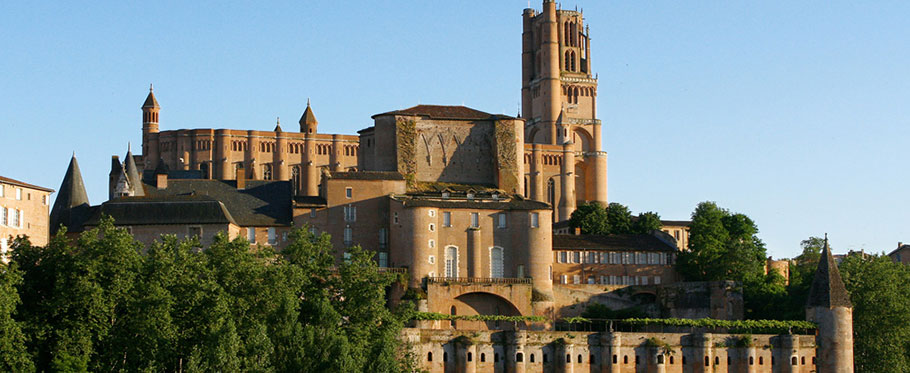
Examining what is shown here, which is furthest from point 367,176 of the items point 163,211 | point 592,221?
point 592,221

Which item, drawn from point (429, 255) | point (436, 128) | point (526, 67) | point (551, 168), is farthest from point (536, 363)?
point (526, 67)

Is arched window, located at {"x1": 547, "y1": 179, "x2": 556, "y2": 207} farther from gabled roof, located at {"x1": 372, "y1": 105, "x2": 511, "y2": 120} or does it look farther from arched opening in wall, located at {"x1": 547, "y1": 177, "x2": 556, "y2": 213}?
gabled roof, located at {"x1": 372, "y1": 105, "x2": 511, "y2": 120}

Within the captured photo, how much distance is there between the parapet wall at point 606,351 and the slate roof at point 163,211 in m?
17.4

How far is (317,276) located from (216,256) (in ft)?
23.6

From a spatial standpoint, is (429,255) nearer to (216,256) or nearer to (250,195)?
(250,195)

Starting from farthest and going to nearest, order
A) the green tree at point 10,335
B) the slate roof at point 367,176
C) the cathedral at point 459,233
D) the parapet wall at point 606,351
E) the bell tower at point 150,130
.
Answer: the bell tower at point 150,130
the slate roof at point 367,176
the cathedral at point 459,233
the parapet wall at point 606,351
the green tree at point 10,335

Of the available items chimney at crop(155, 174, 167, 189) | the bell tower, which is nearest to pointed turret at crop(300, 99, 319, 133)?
the bell tower

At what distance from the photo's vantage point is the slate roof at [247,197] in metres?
102

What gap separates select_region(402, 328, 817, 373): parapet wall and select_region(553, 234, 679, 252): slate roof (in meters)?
19.3

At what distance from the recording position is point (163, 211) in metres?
97.9

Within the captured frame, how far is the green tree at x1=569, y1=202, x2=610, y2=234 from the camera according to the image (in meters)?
130

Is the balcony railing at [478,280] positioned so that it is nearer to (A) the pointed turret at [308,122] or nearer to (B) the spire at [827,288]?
(B) the spire at [827,288]

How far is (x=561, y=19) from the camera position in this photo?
553ft

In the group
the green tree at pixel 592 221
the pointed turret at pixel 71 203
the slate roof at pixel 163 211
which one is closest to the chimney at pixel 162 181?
the pointed turret at pixel 71 203
